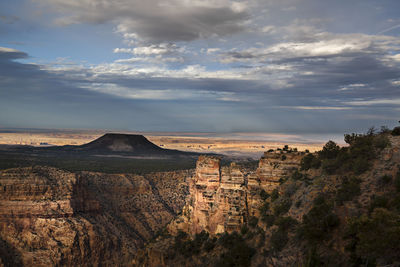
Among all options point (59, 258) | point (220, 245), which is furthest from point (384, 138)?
point (59, 258)

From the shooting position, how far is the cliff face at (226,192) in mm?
34750

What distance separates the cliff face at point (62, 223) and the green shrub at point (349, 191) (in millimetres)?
42150

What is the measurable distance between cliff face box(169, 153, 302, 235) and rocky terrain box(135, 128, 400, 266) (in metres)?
0.10

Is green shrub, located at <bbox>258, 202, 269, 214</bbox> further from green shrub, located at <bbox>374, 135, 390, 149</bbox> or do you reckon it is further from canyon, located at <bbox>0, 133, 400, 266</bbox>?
green shrub, located at <bbox>374, 135, 390, 149</bbox>

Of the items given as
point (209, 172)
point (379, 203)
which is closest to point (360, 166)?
point (379, 203)

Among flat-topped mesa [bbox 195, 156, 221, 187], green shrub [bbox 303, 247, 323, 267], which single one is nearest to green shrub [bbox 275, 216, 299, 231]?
green shrub [bbox 303, 247, 323, 267]

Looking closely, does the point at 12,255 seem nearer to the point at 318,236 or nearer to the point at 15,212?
the point at 15,212

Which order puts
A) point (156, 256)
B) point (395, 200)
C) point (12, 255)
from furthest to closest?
point (12, 255)
point (156, 256)
point (395, 200)

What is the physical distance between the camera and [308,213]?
23.4 metres

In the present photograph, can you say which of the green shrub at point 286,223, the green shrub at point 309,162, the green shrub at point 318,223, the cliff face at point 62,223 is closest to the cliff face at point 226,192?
the green shrub at point 309,162

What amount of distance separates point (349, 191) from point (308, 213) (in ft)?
8.81

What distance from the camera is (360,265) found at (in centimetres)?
1731

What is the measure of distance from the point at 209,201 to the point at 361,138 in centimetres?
1915

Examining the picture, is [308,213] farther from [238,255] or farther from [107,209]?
[107,209]
